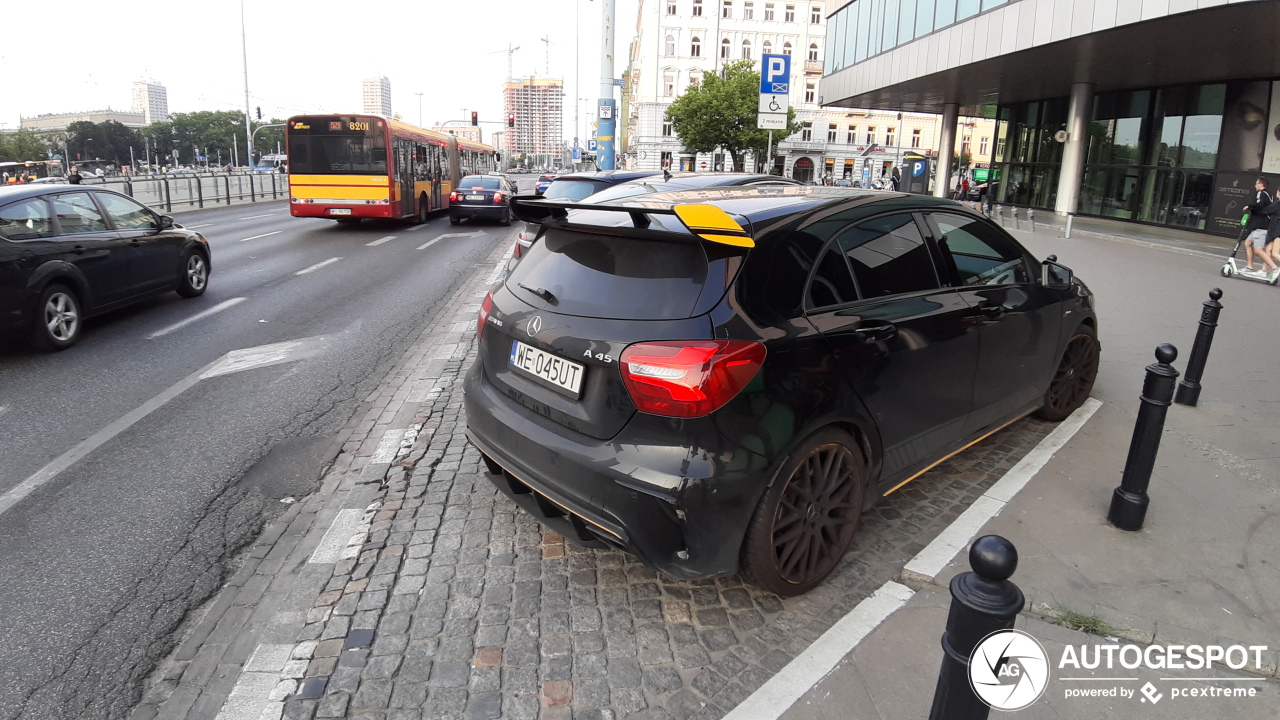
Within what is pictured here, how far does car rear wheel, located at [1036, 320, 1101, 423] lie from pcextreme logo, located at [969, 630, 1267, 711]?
7.86 feet

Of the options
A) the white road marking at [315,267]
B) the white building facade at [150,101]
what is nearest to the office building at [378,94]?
the white building facade at [150,101]

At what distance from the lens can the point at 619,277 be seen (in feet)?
10.2

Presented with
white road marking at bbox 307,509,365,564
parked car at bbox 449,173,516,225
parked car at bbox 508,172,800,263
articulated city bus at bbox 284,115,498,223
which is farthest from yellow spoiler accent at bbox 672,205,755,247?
parked car at bbox 449,173,516,225

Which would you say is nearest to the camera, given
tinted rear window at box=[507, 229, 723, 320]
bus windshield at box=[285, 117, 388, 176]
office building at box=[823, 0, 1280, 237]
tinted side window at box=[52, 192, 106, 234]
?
tinted rear window at box=[507, 229, 723, 320]

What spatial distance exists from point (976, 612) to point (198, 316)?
31.1 ft

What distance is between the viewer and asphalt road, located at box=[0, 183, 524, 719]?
303 cm

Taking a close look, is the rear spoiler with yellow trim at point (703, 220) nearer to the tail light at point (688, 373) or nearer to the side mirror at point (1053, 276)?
the tail light at point (688, 373)

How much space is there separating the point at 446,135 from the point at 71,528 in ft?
81.2

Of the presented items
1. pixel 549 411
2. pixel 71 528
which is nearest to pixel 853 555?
pixel 549 411

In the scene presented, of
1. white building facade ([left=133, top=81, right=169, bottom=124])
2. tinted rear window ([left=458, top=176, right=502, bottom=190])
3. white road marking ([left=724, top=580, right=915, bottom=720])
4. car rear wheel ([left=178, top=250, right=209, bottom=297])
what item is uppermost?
white building facade ([left=133, top=81, right=169, bottom=124])

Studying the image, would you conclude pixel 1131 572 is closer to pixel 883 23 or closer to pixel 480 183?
pixel 480 183

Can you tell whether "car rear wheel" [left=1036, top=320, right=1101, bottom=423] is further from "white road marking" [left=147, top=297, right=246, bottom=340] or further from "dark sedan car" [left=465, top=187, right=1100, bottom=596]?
"white road marking" [left=147, top=297, right=246, bottom=340]

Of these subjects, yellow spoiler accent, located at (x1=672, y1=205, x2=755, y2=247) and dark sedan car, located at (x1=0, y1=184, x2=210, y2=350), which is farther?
dark sedan car, located at (x1=0, y1=184, x2=210, y2=350)

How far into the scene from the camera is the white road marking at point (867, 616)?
2.62 metres
